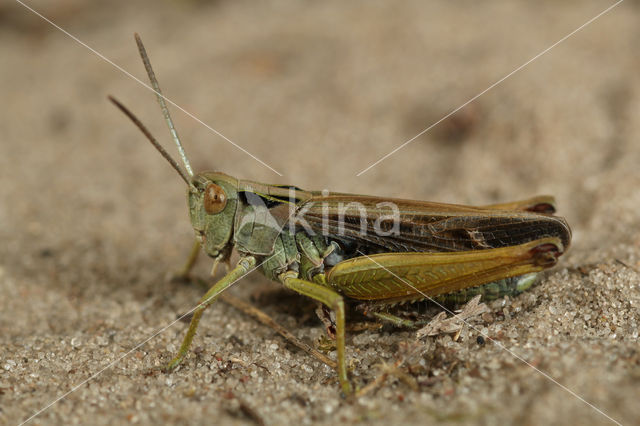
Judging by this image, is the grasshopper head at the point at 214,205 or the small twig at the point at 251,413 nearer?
the small twig at the point at 251,413

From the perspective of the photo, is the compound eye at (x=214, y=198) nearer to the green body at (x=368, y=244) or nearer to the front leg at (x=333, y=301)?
the green body at (x=368, y=244)

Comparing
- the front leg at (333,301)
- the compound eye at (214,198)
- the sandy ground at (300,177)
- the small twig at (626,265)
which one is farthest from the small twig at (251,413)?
the small twig at (626,265)

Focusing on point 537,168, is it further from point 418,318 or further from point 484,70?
point 418,318

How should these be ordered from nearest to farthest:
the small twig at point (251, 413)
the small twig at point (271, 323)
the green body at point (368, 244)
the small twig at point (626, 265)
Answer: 1. the small twig at point (251, 413)
2. the green body at point (368, 244)
3. the small twig at point (271, 323)
4. the small twig at point (626, 265)

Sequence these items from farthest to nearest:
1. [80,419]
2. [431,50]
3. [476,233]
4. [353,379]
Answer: [431,50] < [476,233] < [353,379] < [80,419]

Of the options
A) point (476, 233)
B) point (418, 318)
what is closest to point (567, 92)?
point (476, 233)

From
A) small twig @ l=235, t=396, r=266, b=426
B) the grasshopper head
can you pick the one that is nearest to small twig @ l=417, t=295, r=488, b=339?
small twig @ l=235, t=396, r=266, b=426

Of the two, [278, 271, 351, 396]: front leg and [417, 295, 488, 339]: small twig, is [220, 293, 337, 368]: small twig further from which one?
[417, 295, 488, 339]: small twig

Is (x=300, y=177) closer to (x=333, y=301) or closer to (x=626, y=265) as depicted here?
(x=333, y=301)

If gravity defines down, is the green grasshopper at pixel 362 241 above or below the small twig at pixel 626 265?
above
